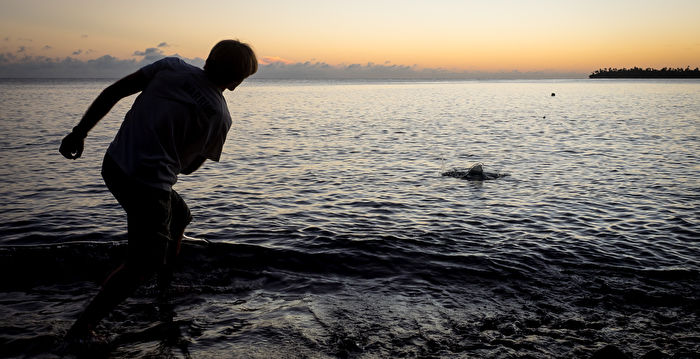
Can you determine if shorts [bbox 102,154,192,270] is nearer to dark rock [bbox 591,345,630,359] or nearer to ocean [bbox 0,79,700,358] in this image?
ocean [bbox 0,79,700,358]

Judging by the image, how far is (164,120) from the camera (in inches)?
143

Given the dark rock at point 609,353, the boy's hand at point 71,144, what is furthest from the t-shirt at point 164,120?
the dark rock at point 609,353

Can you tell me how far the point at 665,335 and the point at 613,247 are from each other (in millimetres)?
3309

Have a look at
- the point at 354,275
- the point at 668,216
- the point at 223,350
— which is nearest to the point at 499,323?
the point at 354,275

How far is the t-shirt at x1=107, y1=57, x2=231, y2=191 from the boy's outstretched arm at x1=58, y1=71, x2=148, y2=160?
10 centimetres

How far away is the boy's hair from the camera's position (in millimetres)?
3756

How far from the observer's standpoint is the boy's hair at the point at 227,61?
3.76m

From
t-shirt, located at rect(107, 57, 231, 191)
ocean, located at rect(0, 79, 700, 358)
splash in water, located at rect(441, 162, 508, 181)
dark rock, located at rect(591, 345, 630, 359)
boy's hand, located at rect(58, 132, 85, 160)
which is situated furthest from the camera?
splash in water, located at rect(441, 162, 508, 181)

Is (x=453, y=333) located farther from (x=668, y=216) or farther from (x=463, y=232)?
→ (x=668, y=216)

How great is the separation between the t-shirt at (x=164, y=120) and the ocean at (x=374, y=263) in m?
1.81

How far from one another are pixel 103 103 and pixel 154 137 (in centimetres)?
61

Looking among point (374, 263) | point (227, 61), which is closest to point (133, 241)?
point (227, 61)

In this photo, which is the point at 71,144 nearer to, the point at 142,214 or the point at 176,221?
the point at 142,214

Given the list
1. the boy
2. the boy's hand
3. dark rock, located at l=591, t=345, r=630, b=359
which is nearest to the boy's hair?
the boy
